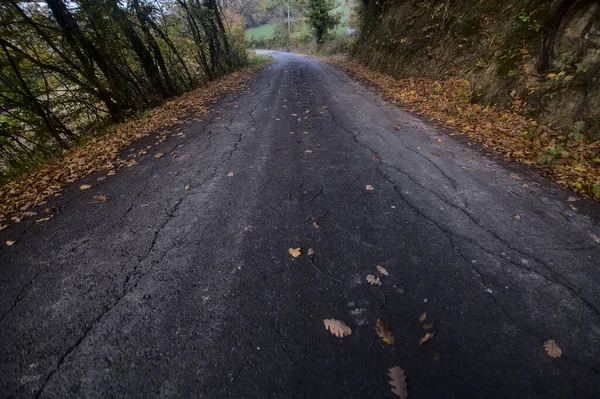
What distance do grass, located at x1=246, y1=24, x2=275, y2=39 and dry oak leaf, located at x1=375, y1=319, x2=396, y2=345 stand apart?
5585 cm

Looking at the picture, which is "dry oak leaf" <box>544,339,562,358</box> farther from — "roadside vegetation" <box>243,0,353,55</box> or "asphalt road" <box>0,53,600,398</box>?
"roadside vegetation" <box>243,0,353,55</box>

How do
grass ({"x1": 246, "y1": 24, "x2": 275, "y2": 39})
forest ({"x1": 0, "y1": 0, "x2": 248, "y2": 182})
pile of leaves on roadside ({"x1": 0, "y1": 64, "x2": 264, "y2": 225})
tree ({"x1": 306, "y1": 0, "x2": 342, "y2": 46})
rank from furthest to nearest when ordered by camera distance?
1. grass ({"x1": 246, "y1": 24, "x2": 275, "y2": 39})
2. tree ({"x1": 306, "y1": 0, "x2": 342, "y2": 46})
3. forest ({"x1": 0, "y1": 0, "x2": 248, "y2": 182})
4. pile of leaves on roadside ({"x1": 0, "y1": 64, "x2": 264, "y2": 225})

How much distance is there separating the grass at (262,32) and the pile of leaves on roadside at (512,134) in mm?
50285

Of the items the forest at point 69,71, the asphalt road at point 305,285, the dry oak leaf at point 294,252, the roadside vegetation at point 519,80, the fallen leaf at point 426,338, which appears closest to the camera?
the asphalt road at point 305,285

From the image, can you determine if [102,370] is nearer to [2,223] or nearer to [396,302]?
[396,302]

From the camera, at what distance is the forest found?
6934 millimetres

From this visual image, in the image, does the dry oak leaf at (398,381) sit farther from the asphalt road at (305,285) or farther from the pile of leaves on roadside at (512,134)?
the pile of leaves on roadside at (512,134)

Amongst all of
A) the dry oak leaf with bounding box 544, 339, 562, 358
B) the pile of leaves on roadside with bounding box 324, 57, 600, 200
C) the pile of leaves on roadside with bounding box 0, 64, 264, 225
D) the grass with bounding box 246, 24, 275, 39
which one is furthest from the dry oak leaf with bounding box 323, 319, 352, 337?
the grass with bounding box 246, 24, 275, 39

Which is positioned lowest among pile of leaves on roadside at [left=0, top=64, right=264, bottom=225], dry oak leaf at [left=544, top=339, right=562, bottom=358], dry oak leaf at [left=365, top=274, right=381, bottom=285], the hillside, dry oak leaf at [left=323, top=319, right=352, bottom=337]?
dry oak leaf at [left=544, top=339, right=562, bottom=358]

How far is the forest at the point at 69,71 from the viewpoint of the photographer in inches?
273

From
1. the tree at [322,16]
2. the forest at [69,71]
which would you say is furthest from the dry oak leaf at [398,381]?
the tree at [322,16]

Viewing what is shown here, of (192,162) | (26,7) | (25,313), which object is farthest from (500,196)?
(26,7)

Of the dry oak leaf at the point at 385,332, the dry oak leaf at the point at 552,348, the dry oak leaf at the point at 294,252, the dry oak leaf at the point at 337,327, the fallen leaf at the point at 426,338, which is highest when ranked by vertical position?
the dry oak leaf at the point at 294,252

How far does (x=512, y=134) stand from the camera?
4957 mm
